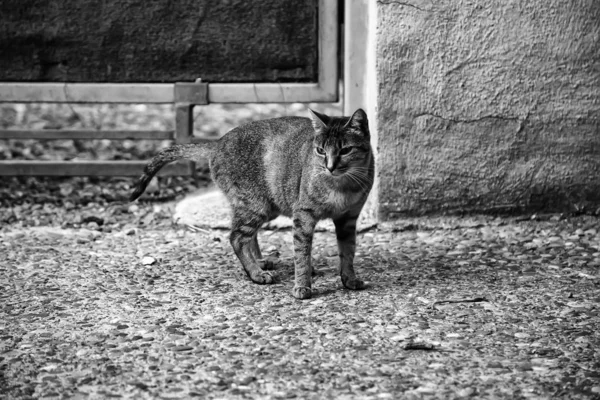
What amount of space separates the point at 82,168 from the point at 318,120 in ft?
8.63

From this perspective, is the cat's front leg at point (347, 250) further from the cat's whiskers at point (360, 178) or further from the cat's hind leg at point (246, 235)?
the cat's hind leg at point (246, 235)

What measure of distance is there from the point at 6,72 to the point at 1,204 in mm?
1047

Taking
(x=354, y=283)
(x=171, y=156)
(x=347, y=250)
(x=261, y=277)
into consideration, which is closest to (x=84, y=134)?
(x=171, y=156)

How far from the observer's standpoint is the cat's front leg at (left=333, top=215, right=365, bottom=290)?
495cm

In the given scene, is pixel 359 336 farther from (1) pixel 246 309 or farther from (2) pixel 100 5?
(2) pixel 100 5

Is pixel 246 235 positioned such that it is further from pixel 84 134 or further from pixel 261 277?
pixel 84 134

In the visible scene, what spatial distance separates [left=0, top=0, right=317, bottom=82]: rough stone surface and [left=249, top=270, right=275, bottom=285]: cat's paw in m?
2.00

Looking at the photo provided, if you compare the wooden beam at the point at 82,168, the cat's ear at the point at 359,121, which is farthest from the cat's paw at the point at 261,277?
the wooden beam at the point at 82,168

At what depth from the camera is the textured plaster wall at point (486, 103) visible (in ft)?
19.0

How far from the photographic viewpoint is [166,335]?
4.28 m

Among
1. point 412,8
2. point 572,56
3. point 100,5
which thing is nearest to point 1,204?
point 100,5

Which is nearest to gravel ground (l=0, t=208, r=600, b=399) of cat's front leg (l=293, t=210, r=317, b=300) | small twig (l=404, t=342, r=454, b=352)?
small twig (l=404, t=342, r=454, b=352)

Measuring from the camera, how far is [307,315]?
4527mm

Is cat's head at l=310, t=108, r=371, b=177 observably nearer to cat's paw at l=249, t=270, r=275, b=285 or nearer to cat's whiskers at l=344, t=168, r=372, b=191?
cat's whiskers at l=344, t=168, r=372, b=191
